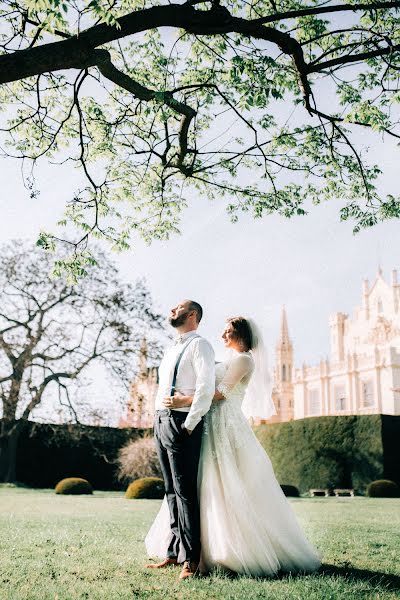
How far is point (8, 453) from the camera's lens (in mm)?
25391

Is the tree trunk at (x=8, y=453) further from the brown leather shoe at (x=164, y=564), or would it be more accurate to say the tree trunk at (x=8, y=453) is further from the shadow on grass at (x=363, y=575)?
the shadow on grass at (x=363, y=575)

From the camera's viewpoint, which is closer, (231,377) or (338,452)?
(231,377)

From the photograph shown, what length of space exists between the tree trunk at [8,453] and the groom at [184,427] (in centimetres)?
2190

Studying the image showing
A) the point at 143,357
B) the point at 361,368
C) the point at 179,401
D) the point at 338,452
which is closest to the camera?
the point at 179,401

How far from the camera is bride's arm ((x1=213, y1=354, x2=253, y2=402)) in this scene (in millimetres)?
4773

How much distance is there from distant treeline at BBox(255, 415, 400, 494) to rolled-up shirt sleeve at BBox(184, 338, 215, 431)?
19921 mm

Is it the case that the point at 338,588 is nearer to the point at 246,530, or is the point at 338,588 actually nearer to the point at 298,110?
the point at 246,530

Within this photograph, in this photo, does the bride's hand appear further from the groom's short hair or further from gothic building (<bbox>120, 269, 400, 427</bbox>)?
gothic building (<bbox>120, 269, 400, 427</bbox>)

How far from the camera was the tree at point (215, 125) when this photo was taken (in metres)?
7.13

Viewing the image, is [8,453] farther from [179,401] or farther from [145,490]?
[179,401]

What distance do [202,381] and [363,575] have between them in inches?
72.3

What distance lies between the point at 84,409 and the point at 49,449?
11.7 ft

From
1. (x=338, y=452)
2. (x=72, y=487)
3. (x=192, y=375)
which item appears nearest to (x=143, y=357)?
(x=72, y=487)

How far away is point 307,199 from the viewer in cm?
889
